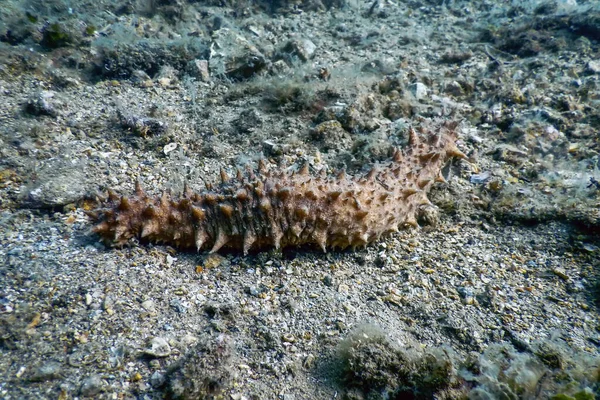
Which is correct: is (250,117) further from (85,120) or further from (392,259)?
(392,259)

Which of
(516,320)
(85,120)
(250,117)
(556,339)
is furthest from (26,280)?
(556,339)

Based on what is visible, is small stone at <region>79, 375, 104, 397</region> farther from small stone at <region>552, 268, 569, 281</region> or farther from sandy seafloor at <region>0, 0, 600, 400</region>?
A: small stone at <region>552, 268, 569, 281</region>

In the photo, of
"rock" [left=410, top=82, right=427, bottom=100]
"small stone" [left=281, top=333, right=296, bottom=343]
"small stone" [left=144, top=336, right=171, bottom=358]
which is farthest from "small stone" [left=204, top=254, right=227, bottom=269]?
"rock" [left=410, top=82, right=427, bottom=100]

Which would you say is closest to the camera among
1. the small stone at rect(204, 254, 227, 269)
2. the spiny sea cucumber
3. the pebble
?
the pebble

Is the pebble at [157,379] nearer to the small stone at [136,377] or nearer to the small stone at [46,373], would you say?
the small stone at [136,377]

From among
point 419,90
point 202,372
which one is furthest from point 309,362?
point 419,90

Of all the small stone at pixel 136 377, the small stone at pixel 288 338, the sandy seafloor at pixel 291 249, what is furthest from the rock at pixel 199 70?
the small stone at pixel 136 377
